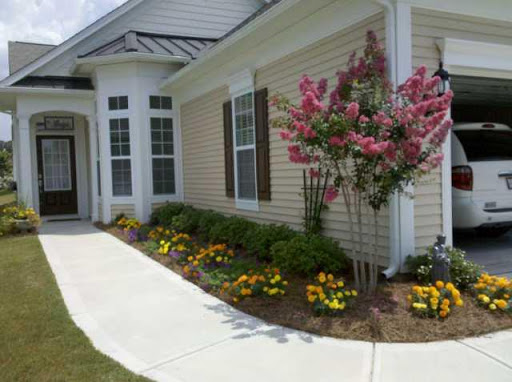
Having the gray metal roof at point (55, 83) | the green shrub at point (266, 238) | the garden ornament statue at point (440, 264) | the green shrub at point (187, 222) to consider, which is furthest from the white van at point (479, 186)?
the gray metal roof at point (55, 83)

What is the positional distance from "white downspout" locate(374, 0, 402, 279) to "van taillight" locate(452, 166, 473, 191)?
154 cm

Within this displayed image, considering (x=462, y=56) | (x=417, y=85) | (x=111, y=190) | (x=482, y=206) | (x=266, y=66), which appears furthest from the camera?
(x=111, y=190)

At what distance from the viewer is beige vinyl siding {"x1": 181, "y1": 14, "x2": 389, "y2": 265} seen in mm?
5668

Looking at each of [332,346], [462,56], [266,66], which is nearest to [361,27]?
[462,56]

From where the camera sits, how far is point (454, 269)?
4.61 m

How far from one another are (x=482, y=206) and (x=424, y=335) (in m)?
2.84

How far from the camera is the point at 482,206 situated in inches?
230

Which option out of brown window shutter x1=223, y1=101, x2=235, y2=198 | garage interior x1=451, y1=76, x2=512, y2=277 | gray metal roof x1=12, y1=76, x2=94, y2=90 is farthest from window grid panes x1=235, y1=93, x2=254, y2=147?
gray metal roof x1=12, y1=76, x2=94, y2=90

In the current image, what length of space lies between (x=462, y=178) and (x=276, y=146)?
2701 millimetres

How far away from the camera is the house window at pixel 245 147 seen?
781cm

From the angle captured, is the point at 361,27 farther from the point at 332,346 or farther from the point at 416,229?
the point at 332,346

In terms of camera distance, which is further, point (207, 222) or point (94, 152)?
point (94, 152)

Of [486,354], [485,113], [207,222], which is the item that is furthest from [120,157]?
[486,354]

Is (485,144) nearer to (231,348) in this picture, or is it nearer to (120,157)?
(231,348)
